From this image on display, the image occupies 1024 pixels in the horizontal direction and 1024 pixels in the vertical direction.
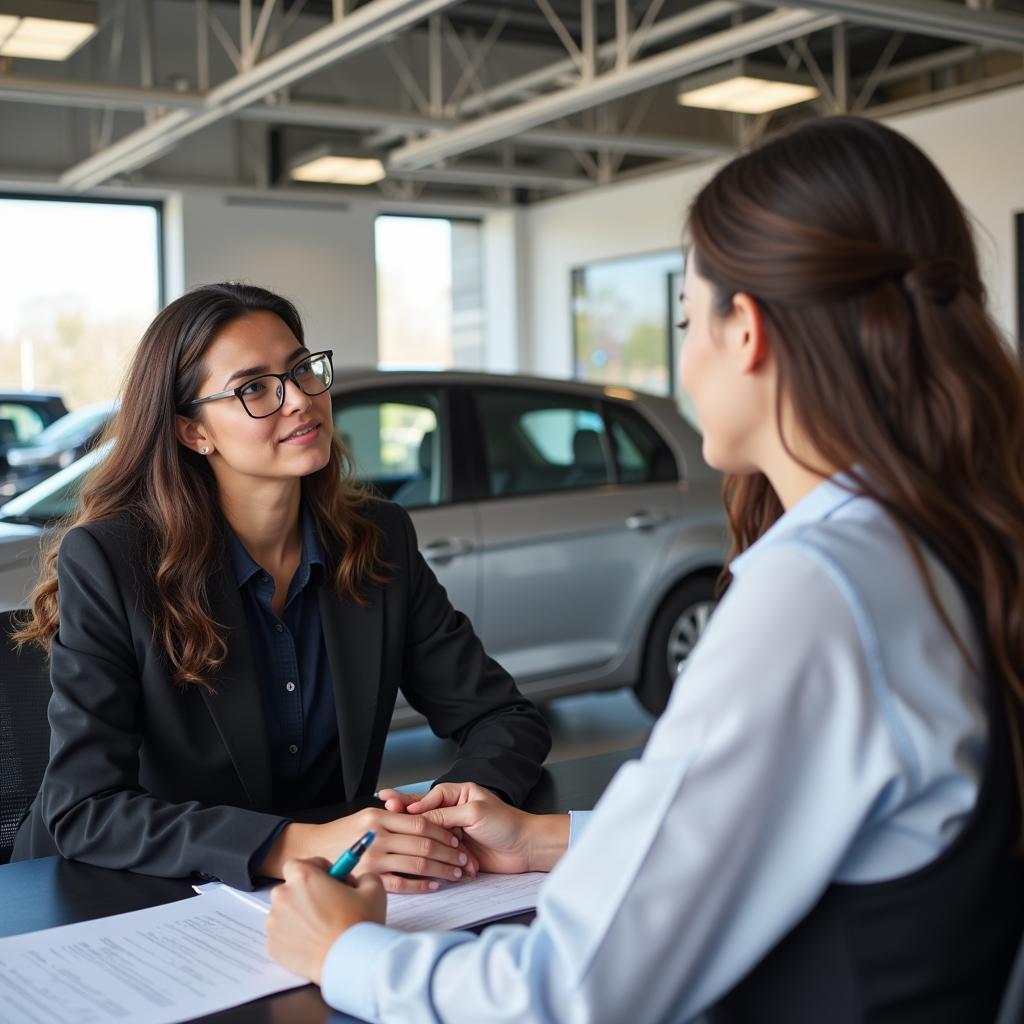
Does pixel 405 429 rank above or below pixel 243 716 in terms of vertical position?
above

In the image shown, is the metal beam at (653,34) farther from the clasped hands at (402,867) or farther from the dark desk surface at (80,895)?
the dark desk surface at (80,895)

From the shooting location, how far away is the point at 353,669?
1.99 m

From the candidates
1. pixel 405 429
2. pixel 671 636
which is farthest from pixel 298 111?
pixel 671 636

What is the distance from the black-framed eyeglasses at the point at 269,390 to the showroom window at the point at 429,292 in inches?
441

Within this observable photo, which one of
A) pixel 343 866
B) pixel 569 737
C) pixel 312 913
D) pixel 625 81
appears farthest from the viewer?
pixel 625 81

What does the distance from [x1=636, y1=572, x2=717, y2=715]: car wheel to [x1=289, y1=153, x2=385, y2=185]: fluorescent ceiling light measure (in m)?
6.62

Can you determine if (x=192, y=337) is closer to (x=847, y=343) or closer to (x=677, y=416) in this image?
(x=847, y=343)

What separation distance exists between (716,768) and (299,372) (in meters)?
1.39

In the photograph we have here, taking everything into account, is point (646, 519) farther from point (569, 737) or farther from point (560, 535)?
point (569, 737)

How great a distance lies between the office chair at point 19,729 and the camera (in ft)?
6.40

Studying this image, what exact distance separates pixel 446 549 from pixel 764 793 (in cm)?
376

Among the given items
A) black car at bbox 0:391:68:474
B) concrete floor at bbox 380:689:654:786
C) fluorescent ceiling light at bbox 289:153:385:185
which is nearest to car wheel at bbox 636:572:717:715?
concrete floor at bbox 380:689:654:786

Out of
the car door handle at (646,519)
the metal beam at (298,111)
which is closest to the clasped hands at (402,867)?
the car door handle at (646,519)

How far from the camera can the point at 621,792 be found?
0.88 metres
